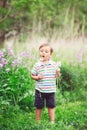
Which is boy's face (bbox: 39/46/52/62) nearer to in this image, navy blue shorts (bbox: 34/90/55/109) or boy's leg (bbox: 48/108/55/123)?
navy blue shorts (bbox: 34/90/55/109)

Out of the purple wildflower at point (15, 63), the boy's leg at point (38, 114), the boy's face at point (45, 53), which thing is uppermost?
the boy's face at point (45, 53)

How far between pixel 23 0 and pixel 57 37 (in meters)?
1.61

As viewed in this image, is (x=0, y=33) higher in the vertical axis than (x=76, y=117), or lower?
higher

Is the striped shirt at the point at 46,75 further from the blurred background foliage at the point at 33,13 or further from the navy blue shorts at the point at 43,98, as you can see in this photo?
the blurred background foliage at the point at 33,13

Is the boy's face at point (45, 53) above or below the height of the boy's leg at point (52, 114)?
above

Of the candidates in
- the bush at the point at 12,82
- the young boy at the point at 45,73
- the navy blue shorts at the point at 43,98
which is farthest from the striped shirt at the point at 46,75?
the bush at the point at 12,82

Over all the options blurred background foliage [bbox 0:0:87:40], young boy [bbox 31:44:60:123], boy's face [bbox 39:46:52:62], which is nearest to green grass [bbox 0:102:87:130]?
young boy [bbox 31:44:60:123]

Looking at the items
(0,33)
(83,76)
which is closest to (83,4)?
(0,33)

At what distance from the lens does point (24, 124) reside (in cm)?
739

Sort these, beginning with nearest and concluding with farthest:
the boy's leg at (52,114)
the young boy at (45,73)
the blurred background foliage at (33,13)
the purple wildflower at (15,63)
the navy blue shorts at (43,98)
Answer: the young boy at (45,73)
the navy blue shorts at (43,98)
the boy's leg at (52,114)
the purple wildflower at (15,63)
the blurred background foliage at (33,13)

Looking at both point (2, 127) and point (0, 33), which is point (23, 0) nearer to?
point (0, 33)

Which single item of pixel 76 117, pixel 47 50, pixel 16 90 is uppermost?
pixel 47 50

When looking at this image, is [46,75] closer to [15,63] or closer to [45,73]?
[45,73]

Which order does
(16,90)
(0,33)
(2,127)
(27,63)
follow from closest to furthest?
(2,127) → (16,90) → (27,63) → (0,33)
